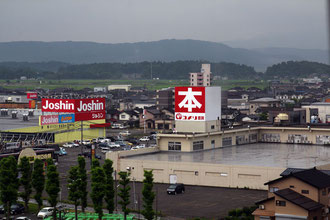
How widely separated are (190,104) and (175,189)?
575 centimetres

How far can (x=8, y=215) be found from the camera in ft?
46.8

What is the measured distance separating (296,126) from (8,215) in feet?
47.0

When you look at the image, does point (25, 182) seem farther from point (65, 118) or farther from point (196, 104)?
point (65, 118)

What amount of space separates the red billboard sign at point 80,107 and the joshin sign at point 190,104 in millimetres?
9449

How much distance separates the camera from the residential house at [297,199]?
12734mm

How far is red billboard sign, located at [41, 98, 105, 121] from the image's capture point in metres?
31.5

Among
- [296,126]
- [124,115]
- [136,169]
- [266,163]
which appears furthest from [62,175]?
[124,115]

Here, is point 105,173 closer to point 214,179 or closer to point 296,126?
point 214,179

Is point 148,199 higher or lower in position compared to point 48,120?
lower

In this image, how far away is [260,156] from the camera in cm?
2070

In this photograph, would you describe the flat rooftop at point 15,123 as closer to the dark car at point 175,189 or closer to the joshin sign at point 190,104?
the joshin sign at point 190,104

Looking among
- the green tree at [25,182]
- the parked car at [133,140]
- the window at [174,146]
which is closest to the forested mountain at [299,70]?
the parked car at [133,140]

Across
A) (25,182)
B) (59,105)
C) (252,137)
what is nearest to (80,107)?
(59,105)

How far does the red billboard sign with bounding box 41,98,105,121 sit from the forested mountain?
10098cm
